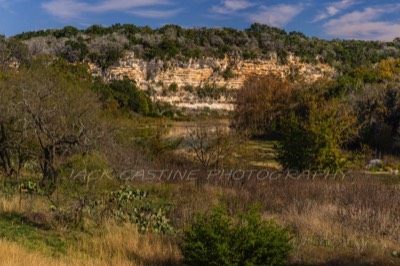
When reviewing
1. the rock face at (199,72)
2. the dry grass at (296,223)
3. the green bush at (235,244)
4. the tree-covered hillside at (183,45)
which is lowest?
the dry grass at (296,223)

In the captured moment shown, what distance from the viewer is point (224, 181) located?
51.3 feet

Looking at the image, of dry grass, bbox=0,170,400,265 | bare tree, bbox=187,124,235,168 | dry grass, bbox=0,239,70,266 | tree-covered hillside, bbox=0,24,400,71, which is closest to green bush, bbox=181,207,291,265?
dry grass, bbox=0,170,400,265

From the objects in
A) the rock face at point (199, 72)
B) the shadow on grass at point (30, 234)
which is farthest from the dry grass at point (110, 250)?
the rock face at point (199, 72)

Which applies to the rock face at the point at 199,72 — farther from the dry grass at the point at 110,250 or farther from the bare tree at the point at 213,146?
the dry grass at the point at 110,250

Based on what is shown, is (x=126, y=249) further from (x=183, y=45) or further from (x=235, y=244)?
(x=183, y=45)

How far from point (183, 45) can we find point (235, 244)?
2082 inches

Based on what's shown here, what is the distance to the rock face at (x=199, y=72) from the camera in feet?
174

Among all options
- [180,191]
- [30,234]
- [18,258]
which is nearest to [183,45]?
[180,191]

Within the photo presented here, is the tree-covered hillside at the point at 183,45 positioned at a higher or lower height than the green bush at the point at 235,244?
higher

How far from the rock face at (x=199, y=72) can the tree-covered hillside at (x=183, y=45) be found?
843 millimetres

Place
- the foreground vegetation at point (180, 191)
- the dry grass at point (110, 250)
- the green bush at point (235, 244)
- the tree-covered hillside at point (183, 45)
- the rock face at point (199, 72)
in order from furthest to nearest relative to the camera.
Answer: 1. the rock face at point (199, 72)
2. the tree-covered hillside at point (183, 45)
3. the foreground vegetation at point (180, 191)
4. the green bush at point (235, 244)
5. the dry grass at point (110, 250)

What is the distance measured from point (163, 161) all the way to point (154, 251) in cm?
1144

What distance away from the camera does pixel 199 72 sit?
56.9m

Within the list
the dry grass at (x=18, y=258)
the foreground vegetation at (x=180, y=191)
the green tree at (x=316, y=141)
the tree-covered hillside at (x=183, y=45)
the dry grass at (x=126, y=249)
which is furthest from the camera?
the tree-covered hillside at (x=183, y=45)
